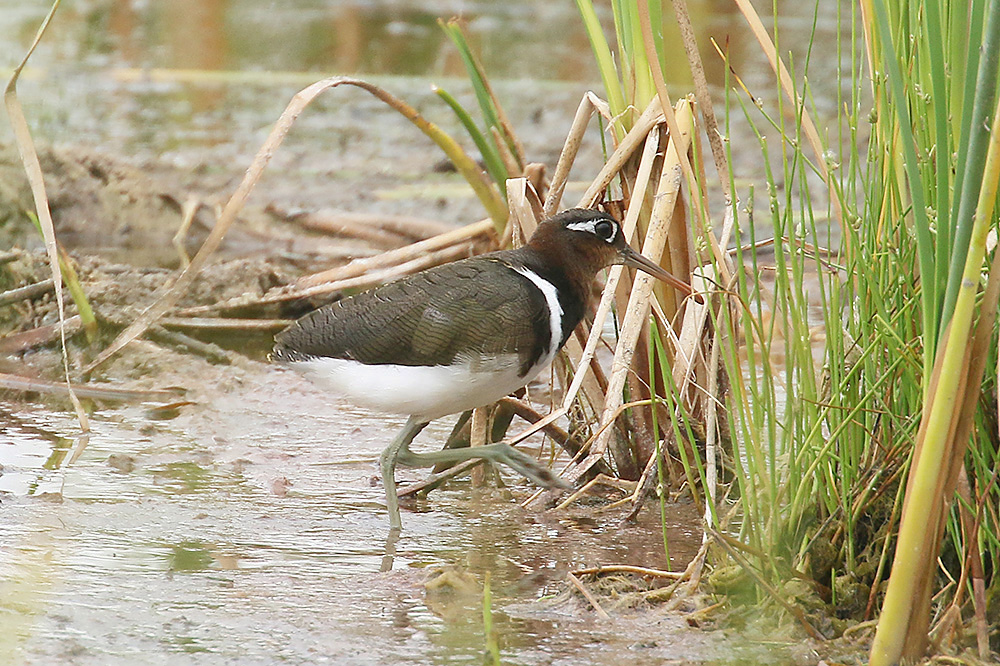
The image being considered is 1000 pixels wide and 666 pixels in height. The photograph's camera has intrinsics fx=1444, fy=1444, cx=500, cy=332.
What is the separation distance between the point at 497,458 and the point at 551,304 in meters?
0.52

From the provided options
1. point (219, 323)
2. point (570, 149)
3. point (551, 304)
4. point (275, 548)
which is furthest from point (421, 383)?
point (219, 323)

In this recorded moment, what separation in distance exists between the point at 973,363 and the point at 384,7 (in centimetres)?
1212

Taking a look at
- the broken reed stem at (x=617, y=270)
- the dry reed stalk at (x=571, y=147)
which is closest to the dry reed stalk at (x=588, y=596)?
the broken reed stem at (x=617, y=270)

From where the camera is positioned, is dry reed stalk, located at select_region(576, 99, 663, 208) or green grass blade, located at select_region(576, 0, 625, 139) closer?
dry reed stalk, located at select_region(576, 99, 663, 208)

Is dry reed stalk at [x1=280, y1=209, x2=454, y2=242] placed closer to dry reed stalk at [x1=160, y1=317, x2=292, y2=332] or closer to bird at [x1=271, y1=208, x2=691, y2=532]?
dry reed stalk at [x1=160, y1=317, x2=292, y2=332]

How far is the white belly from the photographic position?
4211 mm

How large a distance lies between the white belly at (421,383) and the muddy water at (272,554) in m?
0.35

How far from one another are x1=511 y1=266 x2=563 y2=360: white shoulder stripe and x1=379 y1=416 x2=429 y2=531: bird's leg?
53 centimetres

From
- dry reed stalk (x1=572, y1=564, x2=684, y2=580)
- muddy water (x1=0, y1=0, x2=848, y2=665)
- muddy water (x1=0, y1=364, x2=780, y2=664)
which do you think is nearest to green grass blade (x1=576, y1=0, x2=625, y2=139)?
muddy water (x1=0, y1=0, x2=848, y2=665)

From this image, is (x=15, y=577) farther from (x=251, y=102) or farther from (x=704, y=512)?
(x=251, y=102)

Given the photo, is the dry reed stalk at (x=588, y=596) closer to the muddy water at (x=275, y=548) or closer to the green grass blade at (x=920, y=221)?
the muddy water at (x=275, y=548)

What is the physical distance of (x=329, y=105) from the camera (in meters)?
11.2

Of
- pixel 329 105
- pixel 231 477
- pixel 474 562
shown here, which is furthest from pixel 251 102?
pixel 474 562

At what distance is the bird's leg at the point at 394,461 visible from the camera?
4.26 m
